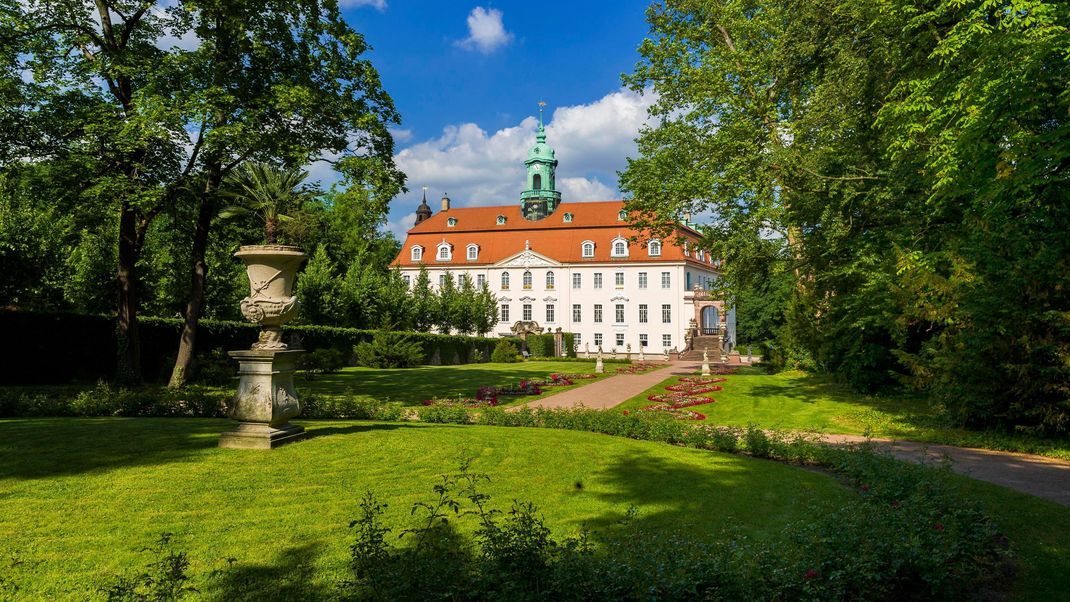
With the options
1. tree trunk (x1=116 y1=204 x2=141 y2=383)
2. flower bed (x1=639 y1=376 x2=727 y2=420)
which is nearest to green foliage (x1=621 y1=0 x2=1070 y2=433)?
flower bed (x1=639 y1=376 x2=727 y2=420)

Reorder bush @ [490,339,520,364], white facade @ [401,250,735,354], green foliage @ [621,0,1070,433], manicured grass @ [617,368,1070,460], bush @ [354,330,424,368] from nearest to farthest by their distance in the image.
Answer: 1. green foliage @ [621,0,1070,433]
2. manicured grass @ [617,368,1070,460]
3. bush @ [354,330,424,368]
4. bush @ [490,339,520,364]
5. white facade @ [401,250,735,354]

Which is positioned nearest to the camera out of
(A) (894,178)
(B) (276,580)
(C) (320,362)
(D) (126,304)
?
(B) (276,580)

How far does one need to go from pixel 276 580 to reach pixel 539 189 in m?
63.0

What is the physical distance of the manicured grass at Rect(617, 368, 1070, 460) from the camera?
1112 centimetres

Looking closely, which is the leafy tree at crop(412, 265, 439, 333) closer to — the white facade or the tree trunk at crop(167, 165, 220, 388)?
Result: the white facade

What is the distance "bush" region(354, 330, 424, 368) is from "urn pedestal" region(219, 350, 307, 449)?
2348cm

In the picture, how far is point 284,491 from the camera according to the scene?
6414 millimetres

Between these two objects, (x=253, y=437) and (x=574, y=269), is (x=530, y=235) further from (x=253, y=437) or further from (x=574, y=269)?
(x=253, y=437)

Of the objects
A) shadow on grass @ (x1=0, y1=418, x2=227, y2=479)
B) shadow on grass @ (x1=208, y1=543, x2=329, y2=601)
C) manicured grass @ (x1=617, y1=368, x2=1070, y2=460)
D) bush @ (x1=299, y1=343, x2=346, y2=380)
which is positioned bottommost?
manicured grass @ (x1=617, y1=368, x2=1070, y2=460)

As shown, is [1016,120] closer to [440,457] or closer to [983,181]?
[983,181]

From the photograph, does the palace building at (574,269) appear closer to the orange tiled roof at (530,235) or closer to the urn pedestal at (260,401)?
the orange tiled roof at (530,235)

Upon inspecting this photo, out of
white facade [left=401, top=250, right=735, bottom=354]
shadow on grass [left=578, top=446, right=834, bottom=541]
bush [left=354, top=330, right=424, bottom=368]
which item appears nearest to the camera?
shadow on grass [left=578, top=446, right=834, bottom=541]

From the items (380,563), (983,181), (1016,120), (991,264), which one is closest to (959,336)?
(991,264)

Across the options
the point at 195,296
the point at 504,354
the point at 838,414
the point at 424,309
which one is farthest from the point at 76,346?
the point at 504,354
